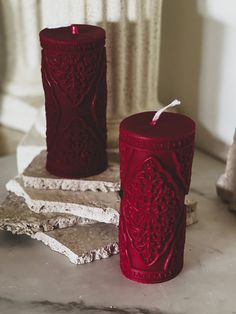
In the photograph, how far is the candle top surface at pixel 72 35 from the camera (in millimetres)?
1036

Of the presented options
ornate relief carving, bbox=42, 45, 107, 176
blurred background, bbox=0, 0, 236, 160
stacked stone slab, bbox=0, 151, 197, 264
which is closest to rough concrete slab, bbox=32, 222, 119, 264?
stacked stone slab, bbox=0, 151, 197, 264

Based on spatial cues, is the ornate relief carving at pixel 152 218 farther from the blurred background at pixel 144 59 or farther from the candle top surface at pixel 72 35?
the blurred background at pixel 144 59

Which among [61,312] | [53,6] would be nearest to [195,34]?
[53,6]

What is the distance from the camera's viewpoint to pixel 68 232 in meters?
1.04

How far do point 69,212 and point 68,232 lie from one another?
31 millimetres

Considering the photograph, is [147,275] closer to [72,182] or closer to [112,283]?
[112,283]

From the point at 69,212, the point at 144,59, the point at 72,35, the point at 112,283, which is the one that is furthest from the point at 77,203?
the point at 144,59

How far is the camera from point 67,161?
3.61 feet

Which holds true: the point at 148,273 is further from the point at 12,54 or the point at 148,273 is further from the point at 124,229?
the point at 12,54

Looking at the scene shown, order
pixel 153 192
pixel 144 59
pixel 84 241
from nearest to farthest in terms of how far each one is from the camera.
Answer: pixel 153 192 → pixel 84 241 → pixel 144 59

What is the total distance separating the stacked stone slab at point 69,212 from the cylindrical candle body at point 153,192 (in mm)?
64

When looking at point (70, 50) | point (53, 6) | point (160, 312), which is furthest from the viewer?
point (53, 6)

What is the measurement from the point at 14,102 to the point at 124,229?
679 mm

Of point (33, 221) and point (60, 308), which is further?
point (33, 221)
